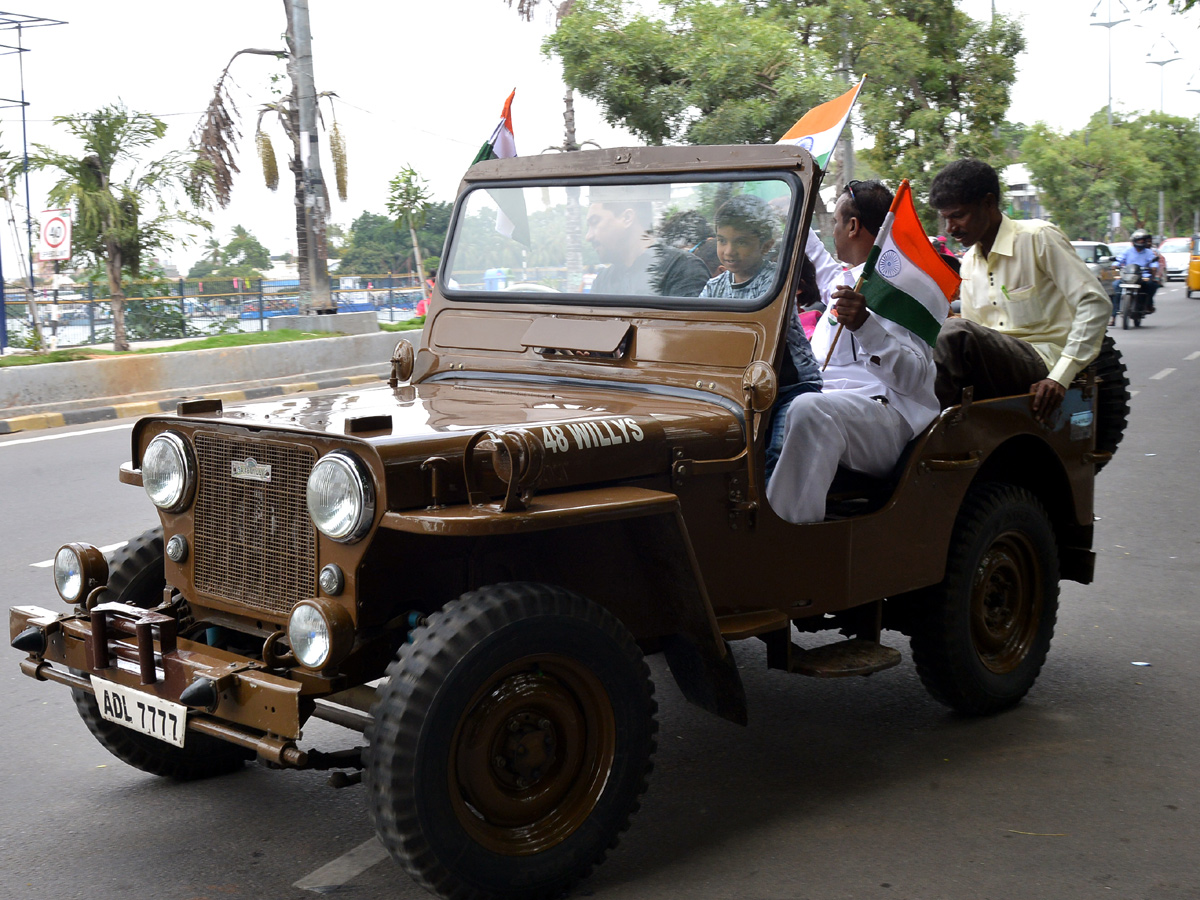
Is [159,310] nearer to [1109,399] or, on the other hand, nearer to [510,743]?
[1109,399]

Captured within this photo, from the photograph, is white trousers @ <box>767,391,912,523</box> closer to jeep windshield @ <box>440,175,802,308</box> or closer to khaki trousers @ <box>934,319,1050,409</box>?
jeep windshield @ <box>440,175,802,308</box>

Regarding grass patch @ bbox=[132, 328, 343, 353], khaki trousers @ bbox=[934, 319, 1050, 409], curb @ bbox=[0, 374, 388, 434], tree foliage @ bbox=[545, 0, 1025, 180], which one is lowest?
curb @ bbox=[0, 374, 388, 434]

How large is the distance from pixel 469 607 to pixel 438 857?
0.57 metres

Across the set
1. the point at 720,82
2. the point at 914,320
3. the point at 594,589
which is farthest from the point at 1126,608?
the point at 720,82

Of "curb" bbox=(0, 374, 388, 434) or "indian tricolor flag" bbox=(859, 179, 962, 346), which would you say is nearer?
"indian tricolor flag" bbox=(859, 179, 962, 346)

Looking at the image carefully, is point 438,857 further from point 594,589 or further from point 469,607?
point 594,589

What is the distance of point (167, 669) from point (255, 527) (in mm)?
427

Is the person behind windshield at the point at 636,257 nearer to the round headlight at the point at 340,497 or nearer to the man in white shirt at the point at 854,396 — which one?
the man in white shirt at the point at 854,396

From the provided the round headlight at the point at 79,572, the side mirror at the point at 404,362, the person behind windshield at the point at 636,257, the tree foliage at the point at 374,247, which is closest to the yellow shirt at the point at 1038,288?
the person behind windshield at the point at 636,257

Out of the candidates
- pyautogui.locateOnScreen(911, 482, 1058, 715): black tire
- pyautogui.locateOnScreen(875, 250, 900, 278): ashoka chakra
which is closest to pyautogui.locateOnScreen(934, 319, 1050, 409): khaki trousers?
pyautogui.locateOnScreen(911, 482, 1058, 715): black tire

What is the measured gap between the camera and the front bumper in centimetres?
284

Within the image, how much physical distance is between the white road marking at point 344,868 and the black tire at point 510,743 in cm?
49

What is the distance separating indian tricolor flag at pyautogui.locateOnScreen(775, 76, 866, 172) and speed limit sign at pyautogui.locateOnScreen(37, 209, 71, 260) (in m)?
14.1

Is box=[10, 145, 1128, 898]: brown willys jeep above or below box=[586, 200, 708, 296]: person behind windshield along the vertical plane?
below
